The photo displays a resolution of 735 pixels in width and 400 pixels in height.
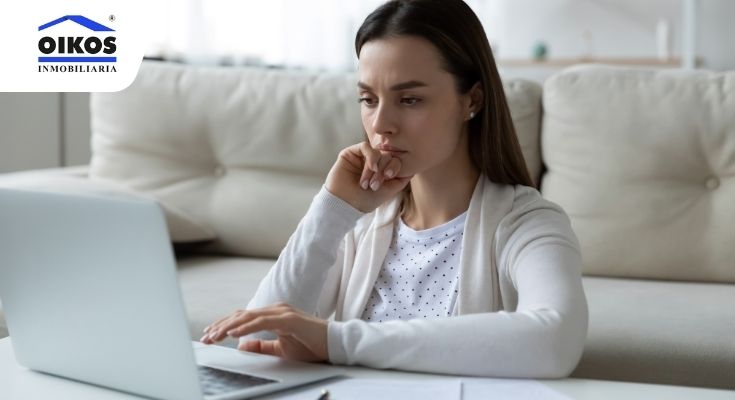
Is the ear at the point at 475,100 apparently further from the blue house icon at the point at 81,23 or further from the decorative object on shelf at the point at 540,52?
the decorative object on shelf at the point at 540,52

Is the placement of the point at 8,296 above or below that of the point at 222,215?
above

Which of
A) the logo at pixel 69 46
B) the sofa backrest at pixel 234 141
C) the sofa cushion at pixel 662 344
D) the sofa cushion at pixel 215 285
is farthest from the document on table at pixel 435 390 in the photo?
the logo at pixel 69 46

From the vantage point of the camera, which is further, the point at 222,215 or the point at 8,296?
the point at 222,215

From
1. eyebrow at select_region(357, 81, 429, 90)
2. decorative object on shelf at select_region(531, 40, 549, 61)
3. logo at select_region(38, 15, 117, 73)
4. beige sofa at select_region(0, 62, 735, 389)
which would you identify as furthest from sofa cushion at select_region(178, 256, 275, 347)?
decorative object on shelf at select_region(531, 40, 549, 61)

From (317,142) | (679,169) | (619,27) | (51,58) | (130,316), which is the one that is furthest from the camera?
(619,27)

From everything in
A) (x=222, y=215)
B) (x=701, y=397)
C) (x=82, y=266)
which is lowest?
(x=222, y=215)

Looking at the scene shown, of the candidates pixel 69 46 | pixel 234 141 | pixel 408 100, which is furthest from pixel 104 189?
pixel 69 46

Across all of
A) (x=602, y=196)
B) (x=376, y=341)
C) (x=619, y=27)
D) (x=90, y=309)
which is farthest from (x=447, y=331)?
(x=619, y=27)

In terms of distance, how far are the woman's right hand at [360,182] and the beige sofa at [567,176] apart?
0.52m

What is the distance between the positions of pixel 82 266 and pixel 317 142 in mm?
Answer: 1460

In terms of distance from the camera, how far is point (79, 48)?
140 inches

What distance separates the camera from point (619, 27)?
14.9 ft

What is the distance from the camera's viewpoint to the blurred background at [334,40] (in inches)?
145

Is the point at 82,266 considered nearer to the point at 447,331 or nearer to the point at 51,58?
the point at 447,331
